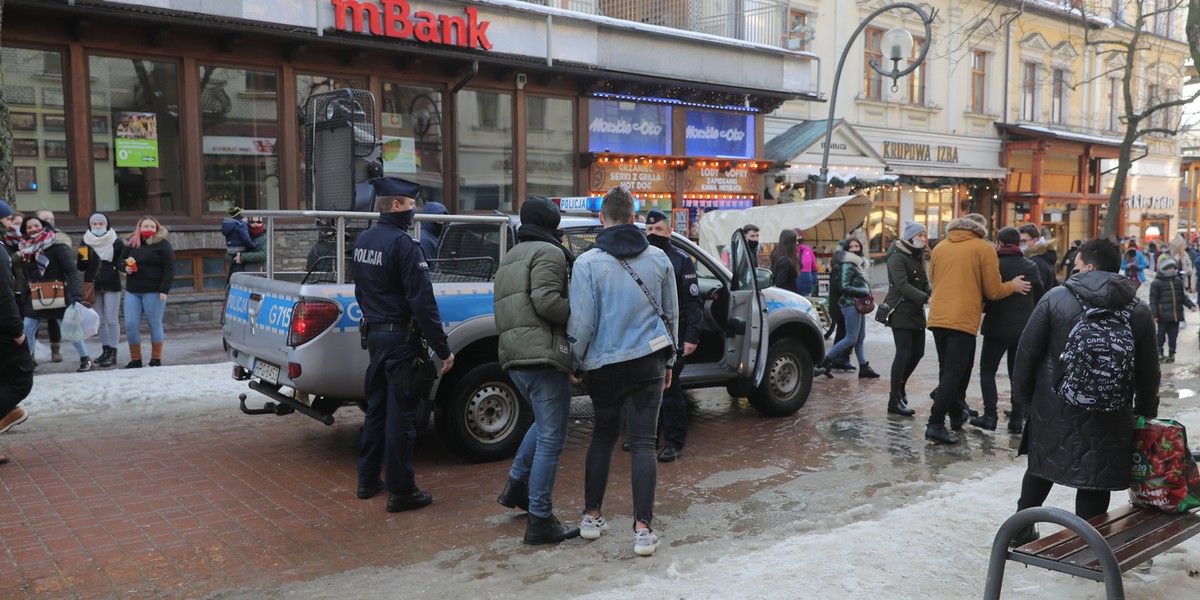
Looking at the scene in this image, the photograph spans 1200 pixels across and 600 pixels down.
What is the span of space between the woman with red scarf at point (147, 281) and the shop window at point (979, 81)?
25.5 meters

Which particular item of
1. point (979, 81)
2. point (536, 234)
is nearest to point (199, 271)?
point (536, 234)

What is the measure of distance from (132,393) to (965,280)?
7.22 m

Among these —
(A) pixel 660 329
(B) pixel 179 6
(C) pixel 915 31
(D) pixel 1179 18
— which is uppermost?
(D) pixel 1179 18

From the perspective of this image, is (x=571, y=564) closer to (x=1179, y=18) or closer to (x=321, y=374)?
(x=321, y=374)

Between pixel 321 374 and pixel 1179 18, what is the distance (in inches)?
1690

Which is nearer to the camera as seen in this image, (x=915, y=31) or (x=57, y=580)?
(x=57, y=580)

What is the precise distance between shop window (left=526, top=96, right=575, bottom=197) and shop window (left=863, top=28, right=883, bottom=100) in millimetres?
10205

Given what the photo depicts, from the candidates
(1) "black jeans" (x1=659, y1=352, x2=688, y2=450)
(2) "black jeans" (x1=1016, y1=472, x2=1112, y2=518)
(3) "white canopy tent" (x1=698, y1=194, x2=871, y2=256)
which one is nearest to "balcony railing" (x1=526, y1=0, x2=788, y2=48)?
(3) "white canopy tent" (x1=698, y1=194, x2=871, y2=256)

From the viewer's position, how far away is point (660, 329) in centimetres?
496

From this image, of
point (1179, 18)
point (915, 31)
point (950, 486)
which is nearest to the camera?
point (950, 486)

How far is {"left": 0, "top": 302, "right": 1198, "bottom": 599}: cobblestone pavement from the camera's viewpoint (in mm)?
4793

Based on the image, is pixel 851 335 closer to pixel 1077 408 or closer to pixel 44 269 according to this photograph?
pixel 1077 408

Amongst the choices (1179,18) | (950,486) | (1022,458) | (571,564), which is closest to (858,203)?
(1022,458)

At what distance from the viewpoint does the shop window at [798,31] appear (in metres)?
23.3
